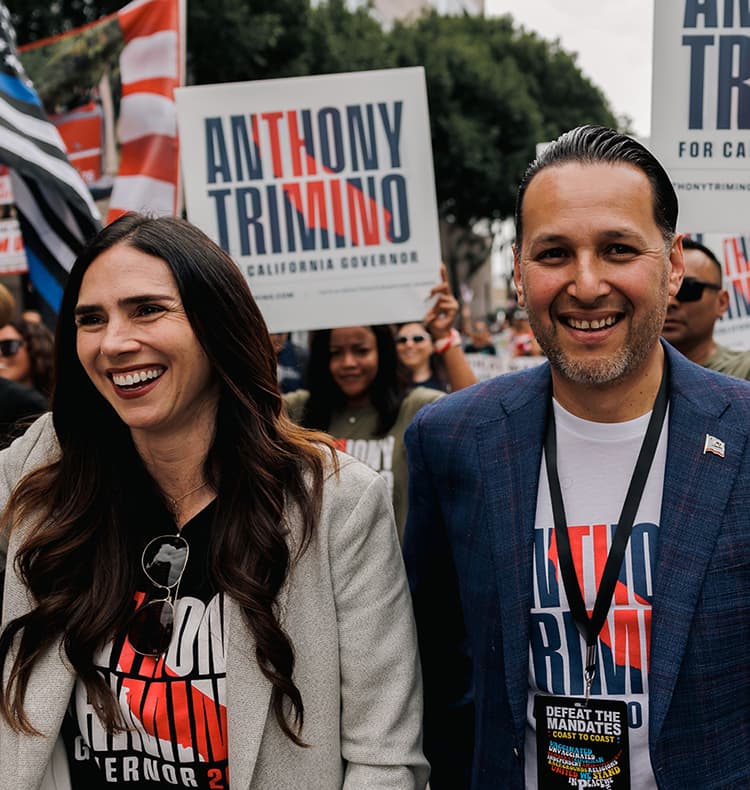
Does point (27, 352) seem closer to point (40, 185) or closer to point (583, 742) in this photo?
point (40, 185)

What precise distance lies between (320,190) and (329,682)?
256 cm

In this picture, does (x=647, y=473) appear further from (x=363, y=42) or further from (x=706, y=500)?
(x=363, y=42)

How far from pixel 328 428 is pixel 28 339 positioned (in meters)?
1.67

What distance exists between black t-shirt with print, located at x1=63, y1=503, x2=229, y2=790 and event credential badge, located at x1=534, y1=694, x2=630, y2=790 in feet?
2.15

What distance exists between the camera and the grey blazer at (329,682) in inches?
71.6

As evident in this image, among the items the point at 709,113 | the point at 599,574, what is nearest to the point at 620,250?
the point at 599,574

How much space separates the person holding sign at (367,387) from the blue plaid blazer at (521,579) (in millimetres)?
1793

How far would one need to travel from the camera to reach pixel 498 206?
28.5 metres

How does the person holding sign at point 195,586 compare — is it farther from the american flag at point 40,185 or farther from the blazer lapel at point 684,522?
the american flag at point 40,185

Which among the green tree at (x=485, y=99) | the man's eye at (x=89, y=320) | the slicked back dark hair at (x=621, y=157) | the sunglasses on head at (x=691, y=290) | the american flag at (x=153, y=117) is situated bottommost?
the sunglasses on head at (x=691, y=290)

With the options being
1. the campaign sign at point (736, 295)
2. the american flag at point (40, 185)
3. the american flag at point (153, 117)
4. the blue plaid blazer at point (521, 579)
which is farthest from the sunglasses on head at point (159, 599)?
the campaign sign at point (736, 295)

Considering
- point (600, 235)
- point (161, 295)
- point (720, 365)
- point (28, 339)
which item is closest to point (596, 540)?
point (600, 235)

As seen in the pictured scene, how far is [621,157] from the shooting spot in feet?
6.26

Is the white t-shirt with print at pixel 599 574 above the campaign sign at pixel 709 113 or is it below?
below
